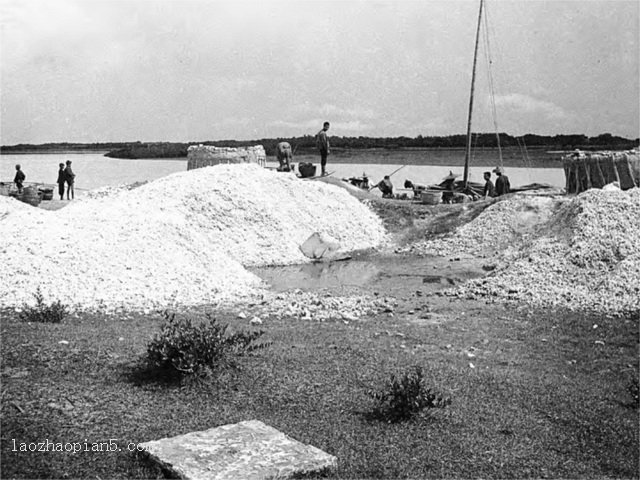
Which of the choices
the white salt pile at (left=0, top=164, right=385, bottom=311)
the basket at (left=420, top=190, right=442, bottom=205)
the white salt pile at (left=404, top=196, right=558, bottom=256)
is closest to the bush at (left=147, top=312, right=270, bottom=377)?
the white salt pile at (left=0, top=164, right=385, bottom=311)

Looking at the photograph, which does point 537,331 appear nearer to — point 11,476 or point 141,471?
point 141,471

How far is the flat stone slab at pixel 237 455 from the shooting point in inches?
170

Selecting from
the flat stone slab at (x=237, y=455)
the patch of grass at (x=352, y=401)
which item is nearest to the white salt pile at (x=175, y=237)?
the patch of grass at (x=352, y=401)

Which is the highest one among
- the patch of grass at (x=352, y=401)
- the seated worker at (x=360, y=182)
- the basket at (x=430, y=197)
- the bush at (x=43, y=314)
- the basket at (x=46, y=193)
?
the seated worker at (x=360, y=182)

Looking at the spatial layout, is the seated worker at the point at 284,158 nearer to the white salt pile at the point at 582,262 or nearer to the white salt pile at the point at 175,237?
the white salt pile at the point at 175,237

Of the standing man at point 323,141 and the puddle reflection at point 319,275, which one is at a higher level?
the standing man at point 323,141

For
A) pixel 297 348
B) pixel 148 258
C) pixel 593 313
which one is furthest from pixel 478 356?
pixel 148 258

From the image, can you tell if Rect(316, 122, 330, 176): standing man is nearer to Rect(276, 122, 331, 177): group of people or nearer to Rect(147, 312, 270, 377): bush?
Rect(276, 122, 331, 177): group of people

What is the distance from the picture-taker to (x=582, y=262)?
11680 mm

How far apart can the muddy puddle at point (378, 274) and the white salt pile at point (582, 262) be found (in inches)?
41.9

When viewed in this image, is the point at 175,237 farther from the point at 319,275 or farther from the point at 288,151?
the point at 288,151

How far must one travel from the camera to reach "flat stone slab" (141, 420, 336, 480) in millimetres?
4312

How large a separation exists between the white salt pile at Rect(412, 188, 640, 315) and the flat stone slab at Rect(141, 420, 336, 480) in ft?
21.3

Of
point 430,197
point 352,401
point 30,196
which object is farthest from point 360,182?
point 352,401
